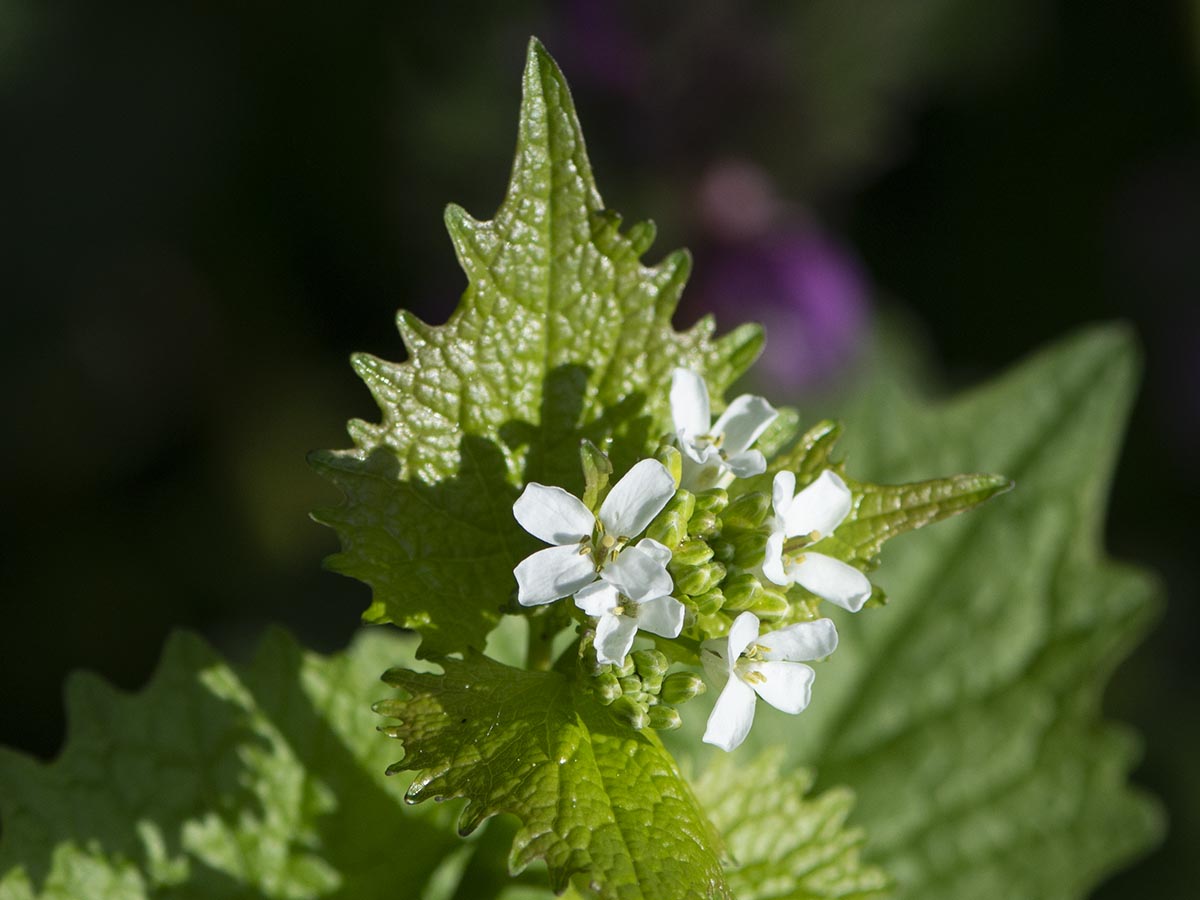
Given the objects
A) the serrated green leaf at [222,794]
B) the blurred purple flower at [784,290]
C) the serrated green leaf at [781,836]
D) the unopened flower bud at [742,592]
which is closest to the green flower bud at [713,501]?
the unopened flower bud at [742,592]

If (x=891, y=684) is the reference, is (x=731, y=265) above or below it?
above

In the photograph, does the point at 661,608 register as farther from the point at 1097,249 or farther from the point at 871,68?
the point at 1097,249

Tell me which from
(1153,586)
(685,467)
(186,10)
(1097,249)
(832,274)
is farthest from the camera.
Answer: (1097,249)

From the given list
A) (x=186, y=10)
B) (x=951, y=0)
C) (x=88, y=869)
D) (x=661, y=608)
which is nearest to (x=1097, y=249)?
(x=951, y=0)

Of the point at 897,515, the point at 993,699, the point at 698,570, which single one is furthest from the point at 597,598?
the point at 993,699

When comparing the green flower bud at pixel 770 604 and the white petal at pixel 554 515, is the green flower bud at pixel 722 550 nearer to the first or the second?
the green flower bud at pixel 770 604

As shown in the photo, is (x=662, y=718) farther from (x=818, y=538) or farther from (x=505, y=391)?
(x=505, y=391)

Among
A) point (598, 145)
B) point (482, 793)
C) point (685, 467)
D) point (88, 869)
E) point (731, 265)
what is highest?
point (598, 145)
